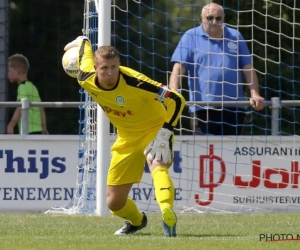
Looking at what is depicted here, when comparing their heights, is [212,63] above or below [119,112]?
above

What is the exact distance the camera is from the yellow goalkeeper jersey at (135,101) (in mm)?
9008

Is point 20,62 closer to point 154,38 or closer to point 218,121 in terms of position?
point 154,38

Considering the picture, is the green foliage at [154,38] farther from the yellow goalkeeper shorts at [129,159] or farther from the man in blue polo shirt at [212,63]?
the yellow goalkeeper shorts at [129,159]

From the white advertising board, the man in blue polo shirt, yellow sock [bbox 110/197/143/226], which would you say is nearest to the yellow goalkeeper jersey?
yellow sock [bbox 110/197/143/226]

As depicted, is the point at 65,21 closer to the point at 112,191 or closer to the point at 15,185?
the point at 15,185

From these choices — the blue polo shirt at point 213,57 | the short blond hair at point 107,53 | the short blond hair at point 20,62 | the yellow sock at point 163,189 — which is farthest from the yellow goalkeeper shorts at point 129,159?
the short blond hair at point 20,62

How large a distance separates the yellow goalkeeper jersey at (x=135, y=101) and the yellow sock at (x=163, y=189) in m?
0.41

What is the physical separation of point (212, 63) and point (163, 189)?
4024 mm

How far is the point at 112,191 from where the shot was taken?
Answer: 30.3 feet

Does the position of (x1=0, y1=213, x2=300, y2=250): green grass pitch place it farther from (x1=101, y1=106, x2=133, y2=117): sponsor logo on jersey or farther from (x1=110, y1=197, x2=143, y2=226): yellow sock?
(x1=101, y1=106, x2=133, y2=117): sponsor logo on jersey

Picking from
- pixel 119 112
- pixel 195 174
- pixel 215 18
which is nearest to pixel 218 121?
pixel 195 174

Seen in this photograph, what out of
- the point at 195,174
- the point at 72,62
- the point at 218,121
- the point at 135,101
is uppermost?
the point at 72,62

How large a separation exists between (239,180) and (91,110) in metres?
2.04

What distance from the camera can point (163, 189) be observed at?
8.88m
